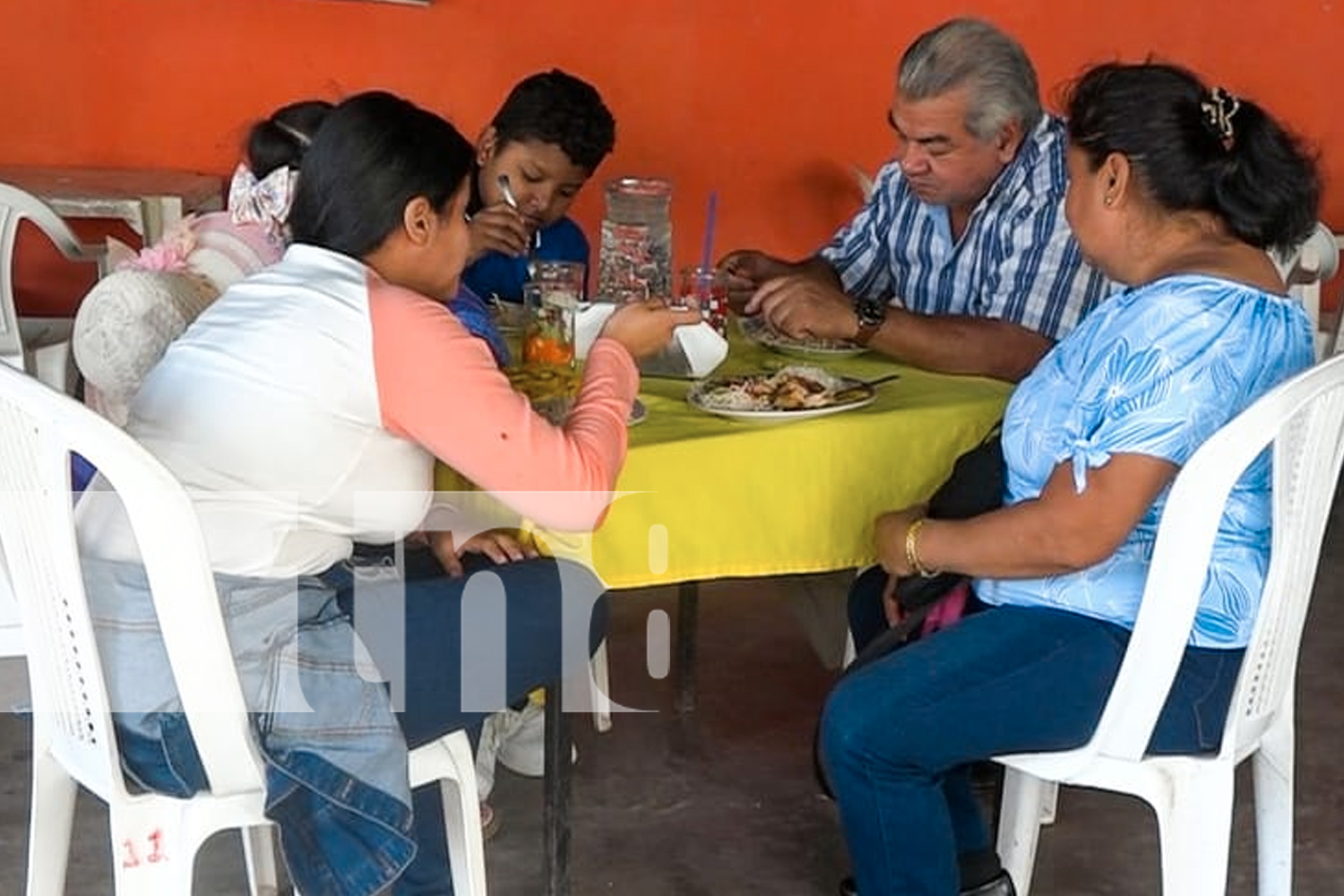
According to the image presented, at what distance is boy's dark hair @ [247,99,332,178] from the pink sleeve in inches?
29.0

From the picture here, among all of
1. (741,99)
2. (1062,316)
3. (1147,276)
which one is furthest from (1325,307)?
(1147,276)

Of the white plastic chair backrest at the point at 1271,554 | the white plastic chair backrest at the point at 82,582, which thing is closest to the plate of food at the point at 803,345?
the white plastic chair backrest at the point at 1271,554

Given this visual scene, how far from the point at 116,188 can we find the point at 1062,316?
78.3 inches

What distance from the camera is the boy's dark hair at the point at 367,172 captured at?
154 cm

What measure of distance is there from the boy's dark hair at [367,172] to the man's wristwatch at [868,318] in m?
0.66

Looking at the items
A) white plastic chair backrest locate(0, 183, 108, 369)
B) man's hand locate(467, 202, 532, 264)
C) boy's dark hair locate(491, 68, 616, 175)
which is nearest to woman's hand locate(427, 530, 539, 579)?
man's hand locate(467, 202, 532, 264)

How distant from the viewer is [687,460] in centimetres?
170

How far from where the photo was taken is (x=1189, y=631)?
160cm

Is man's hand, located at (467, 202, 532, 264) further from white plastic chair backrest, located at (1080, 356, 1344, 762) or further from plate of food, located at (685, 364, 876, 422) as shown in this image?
white plastic chair backrest, located at (1080, 356, 1344, 762)

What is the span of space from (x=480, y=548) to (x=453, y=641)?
159 millimetres

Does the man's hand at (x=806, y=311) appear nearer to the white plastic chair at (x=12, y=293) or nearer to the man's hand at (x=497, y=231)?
the man's hand at (x=497, y=231)

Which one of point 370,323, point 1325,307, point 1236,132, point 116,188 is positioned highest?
point 1236,132

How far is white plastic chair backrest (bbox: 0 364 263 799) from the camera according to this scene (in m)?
1.38

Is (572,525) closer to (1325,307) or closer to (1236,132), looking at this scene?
(1236,132)
